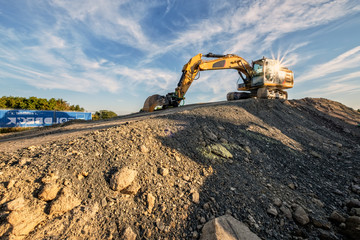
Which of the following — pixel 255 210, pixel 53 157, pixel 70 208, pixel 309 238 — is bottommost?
pixel 309 238

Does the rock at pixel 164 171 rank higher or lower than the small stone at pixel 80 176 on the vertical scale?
lower

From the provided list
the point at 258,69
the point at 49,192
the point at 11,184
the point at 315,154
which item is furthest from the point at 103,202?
the point at 258,69

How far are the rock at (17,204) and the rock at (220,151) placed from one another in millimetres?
2915

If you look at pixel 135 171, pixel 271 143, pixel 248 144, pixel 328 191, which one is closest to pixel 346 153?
pixel 271 143

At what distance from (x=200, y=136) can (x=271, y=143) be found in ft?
7.44

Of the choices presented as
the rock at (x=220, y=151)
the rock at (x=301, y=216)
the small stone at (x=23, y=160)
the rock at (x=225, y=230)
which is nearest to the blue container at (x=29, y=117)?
the small stone at (x=23, y=160)

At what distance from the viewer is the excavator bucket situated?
9445mm

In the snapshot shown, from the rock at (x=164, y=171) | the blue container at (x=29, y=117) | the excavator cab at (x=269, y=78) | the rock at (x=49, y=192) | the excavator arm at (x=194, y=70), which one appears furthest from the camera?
the blue container at (x=29, y=117)

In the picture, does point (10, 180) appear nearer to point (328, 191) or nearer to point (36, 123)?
point (328, 191)

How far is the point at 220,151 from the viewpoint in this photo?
342 centimetres

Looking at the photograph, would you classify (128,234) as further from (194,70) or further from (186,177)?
(194,70)

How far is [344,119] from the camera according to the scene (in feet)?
32.8

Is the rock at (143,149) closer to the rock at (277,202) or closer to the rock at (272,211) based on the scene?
the rock at (272,211)

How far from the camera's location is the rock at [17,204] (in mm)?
1636
